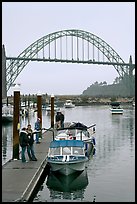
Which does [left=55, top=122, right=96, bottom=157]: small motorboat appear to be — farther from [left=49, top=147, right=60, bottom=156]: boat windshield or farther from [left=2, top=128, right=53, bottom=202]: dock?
[left=49, top=147, right=60, bottom=156]: boat windshield

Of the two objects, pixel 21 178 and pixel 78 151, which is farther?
pixel 78 151

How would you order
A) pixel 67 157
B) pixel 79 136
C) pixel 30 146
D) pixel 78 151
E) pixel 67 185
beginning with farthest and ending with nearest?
pixel 79 136 → pixel 30 146 → pixel 78 151 → pixel 67 157 → pixel 67 185

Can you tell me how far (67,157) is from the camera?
49.3 ft

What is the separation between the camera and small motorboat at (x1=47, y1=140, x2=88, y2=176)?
14812mm

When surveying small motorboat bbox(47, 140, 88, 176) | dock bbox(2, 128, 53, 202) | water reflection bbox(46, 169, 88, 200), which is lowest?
water reflection bbox(46, 169, 88, 200)

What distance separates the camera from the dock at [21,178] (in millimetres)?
10870

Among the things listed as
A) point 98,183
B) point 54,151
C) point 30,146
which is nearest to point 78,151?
point 54,151

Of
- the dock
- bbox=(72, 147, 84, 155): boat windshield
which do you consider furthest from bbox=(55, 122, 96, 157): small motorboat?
bbox=(72, 147, 84, 155): boat windshield

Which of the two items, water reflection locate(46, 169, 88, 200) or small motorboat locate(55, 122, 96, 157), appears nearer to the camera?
water reflection locate(46, 169, 88, 200)

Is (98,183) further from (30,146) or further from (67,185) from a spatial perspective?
(30,146)

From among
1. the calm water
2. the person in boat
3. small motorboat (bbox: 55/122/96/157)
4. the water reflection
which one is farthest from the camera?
small motorboat (bbox: 55/122/96/157)

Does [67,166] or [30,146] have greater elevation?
[30,146]

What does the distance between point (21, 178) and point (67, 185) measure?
2278 millimetres

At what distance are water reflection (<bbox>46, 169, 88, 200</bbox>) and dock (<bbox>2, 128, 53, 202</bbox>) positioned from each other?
64 cm
